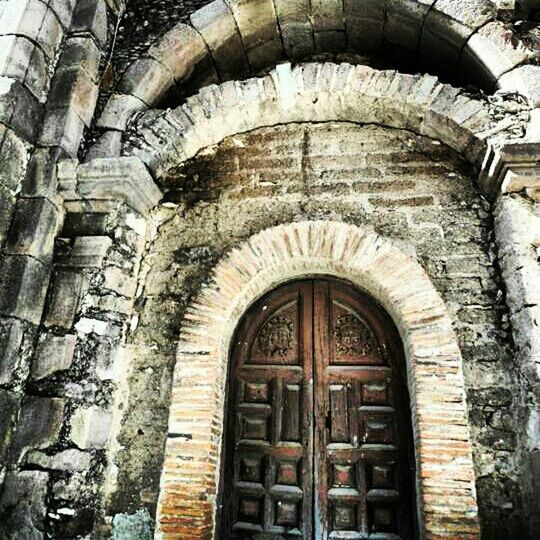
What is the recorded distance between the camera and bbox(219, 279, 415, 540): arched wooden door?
2729mm

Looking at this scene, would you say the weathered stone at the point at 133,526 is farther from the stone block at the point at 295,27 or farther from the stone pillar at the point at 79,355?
the stone block at the point at 295,27

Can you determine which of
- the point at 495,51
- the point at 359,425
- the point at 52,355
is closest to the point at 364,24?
the point at 495,51

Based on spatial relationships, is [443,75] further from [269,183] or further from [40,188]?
[40,188]

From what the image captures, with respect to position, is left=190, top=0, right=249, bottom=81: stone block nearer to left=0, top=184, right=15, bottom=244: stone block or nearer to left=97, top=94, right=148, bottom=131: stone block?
left=97, top=94, right=148, bottom=131: stone block

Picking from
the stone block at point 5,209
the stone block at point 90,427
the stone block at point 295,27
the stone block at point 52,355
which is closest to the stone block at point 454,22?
the stone block at point 295,27

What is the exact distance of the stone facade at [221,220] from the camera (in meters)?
2.55

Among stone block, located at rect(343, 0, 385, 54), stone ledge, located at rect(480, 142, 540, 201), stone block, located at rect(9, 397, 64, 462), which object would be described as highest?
stone block, located at rect(343, 0, 385, 54)

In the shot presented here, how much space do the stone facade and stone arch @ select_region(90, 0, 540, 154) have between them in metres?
0.02

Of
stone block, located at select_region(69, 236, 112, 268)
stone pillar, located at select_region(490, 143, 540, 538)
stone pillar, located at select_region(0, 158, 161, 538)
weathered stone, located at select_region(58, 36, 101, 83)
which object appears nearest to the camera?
stone pillar, located at select_region(490, 143, 540, 538)

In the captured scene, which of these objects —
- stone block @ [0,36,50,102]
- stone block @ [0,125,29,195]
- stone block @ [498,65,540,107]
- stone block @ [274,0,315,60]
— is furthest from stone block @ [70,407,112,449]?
stone block @ [498,65,540,107]

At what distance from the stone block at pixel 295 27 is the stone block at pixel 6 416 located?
3197 mm

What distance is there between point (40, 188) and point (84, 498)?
1865 millimetres

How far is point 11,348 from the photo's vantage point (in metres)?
2.61

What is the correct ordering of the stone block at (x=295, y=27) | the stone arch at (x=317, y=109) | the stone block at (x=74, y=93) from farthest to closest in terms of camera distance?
the stone block at (x=295, y=27), the stone block at (x=74, y=93), the stone arch at (x=317, y=109)
